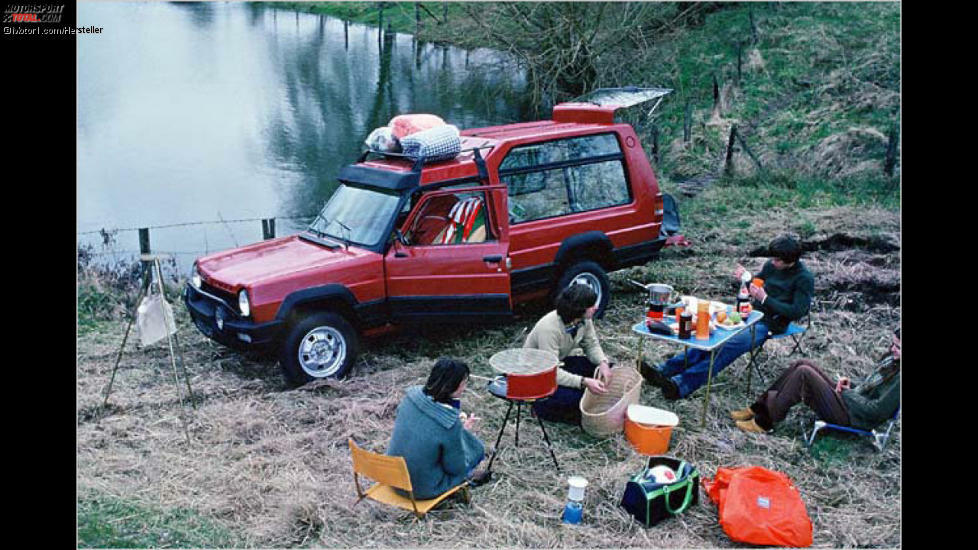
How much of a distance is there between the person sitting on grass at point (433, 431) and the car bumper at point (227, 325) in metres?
2.35

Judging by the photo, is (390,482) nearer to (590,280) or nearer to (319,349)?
(319,349)

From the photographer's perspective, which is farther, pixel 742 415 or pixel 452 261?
pixel 452 261

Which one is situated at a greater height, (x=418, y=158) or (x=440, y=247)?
(x=418, y=158)

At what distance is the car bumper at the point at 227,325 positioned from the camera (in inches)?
274

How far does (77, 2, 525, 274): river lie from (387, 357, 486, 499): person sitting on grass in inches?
352

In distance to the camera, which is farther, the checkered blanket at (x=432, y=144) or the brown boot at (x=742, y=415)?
the checkered blanket at (x=432, y=144)

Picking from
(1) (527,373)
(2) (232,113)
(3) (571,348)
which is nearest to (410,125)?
(3) (571,348)

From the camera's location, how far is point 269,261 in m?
7.47

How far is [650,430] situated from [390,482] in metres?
2.07

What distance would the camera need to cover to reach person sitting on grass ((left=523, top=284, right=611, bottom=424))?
6020 mm

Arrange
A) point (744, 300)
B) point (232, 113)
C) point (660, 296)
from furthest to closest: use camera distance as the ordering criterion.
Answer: point (232, 113) → point (744, 300) → point (660, 296)

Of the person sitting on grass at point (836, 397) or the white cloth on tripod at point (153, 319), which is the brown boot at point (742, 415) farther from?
the white cloth on tripod at point (153, 319)

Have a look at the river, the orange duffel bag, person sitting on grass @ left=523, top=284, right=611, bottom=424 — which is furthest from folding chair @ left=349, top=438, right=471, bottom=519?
the river
